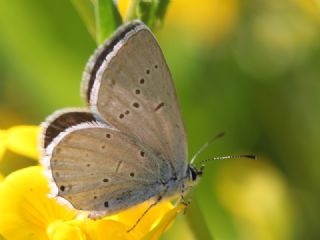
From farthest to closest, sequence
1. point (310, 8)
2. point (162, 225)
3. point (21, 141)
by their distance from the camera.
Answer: point (310, 8) → point (21, 141) → point (162, 225)

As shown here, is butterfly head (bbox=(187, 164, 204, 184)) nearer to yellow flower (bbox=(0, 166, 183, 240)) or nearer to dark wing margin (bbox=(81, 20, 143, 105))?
yellow flower (bbox=(0, 166, 183, 240))

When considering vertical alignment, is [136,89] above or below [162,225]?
above

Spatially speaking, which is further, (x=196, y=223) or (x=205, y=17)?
(x=205, y=17)

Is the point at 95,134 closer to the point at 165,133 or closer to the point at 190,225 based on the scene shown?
the point at 165,133

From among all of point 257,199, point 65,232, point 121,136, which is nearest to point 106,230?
point 65,232

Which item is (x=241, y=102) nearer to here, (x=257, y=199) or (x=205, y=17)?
(x=257, y=199)

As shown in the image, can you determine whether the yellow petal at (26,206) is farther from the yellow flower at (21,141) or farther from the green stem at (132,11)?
the green stem at (132,11)
